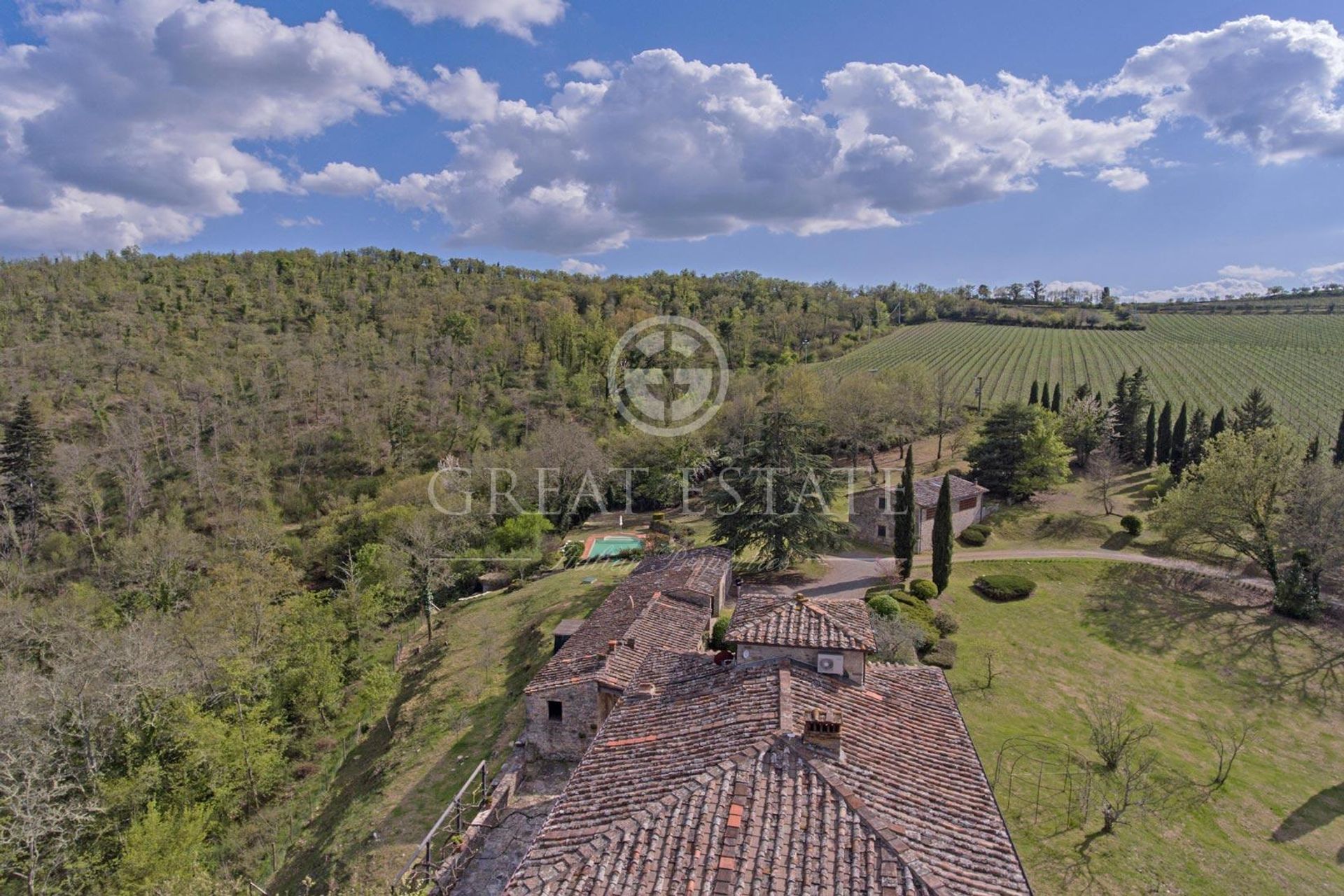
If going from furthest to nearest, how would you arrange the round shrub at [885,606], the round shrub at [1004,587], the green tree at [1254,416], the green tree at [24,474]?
the green tree at [24,474]
the green tree at [1254,416]
the round shrub at [1004,587]
the round shrub at [885,606]

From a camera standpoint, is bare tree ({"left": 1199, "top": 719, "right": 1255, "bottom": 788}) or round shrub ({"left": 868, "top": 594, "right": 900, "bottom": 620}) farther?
round shrub ({"left": 868, "top": 594, "right": 900, "bottom": 620})

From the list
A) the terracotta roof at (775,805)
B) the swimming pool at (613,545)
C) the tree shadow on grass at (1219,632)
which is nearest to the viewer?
the terracotta roof at (775,805)

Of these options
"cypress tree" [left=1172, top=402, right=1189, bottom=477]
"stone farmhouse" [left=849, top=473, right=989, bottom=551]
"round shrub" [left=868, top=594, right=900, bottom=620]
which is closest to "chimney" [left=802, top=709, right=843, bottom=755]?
"round shrub" [left=868, top=594, right=900, bottom=620]

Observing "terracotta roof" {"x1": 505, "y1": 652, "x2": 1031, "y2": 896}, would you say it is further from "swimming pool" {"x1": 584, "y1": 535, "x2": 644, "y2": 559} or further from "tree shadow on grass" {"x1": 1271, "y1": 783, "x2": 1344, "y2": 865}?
"swimming pool" {"x1": 584, "y1": 535, "x2": 644, "y2": 559}

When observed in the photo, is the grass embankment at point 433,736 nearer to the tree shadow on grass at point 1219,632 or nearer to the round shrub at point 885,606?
the round shrub at point 885,606

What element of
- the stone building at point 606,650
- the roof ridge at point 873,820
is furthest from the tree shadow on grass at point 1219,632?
the roof ridge at point 873,820

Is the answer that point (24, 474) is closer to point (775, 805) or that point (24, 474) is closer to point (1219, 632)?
point (775, 805)

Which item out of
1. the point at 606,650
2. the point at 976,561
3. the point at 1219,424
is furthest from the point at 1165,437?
the point at 606,650
